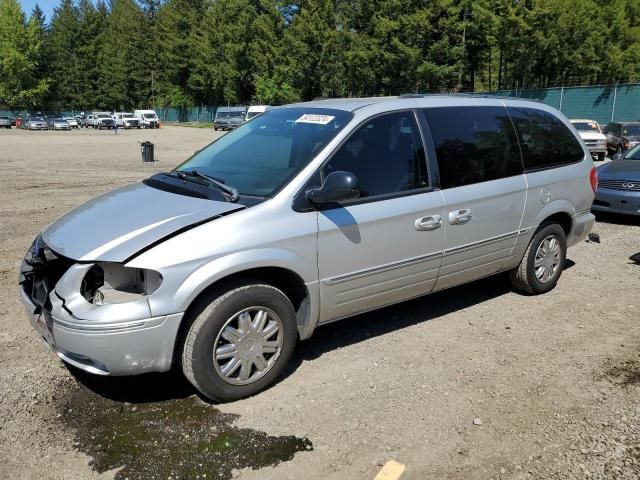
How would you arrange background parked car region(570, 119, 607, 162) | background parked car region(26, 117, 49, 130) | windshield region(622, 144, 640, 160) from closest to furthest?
windshield region(622, 144, 640, 160), background parked car region(570, 119, 607, 162), background parked car region(26, 117, 49, 130)

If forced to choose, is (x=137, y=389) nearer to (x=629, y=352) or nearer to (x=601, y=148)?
(x=629, y=352)

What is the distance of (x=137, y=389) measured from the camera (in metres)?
3.73

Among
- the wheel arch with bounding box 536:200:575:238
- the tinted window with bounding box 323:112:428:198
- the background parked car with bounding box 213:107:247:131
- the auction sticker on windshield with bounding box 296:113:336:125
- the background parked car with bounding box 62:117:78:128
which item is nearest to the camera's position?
the tinted window with bounding box 323:112:428:198

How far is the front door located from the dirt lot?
1.79 ft

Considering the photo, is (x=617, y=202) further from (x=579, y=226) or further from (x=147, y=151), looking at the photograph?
(x=147, y=151)

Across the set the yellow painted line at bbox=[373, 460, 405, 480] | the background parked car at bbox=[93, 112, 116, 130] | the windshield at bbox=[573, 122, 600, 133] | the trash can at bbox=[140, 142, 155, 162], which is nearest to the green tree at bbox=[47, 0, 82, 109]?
the background parked car at bbox=[93, 112, 116, 130]

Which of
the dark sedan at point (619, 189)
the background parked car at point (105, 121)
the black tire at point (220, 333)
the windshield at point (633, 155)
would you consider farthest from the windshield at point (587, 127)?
the background parked car at point (105, 121)

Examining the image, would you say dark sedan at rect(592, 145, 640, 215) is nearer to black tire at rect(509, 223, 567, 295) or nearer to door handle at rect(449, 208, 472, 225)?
black tire at rect(509, 223, 567, 295)

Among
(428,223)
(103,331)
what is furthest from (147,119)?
(103,331)

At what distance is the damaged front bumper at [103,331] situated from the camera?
10.1 ft

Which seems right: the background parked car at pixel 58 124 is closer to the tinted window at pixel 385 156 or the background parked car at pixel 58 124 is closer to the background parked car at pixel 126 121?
the background parked car at pixel 126 121

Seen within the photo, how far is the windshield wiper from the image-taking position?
360 centimetres

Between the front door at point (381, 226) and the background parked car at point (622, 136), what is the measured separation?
769 inches

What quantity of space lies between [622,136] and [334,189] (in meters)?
21.4
